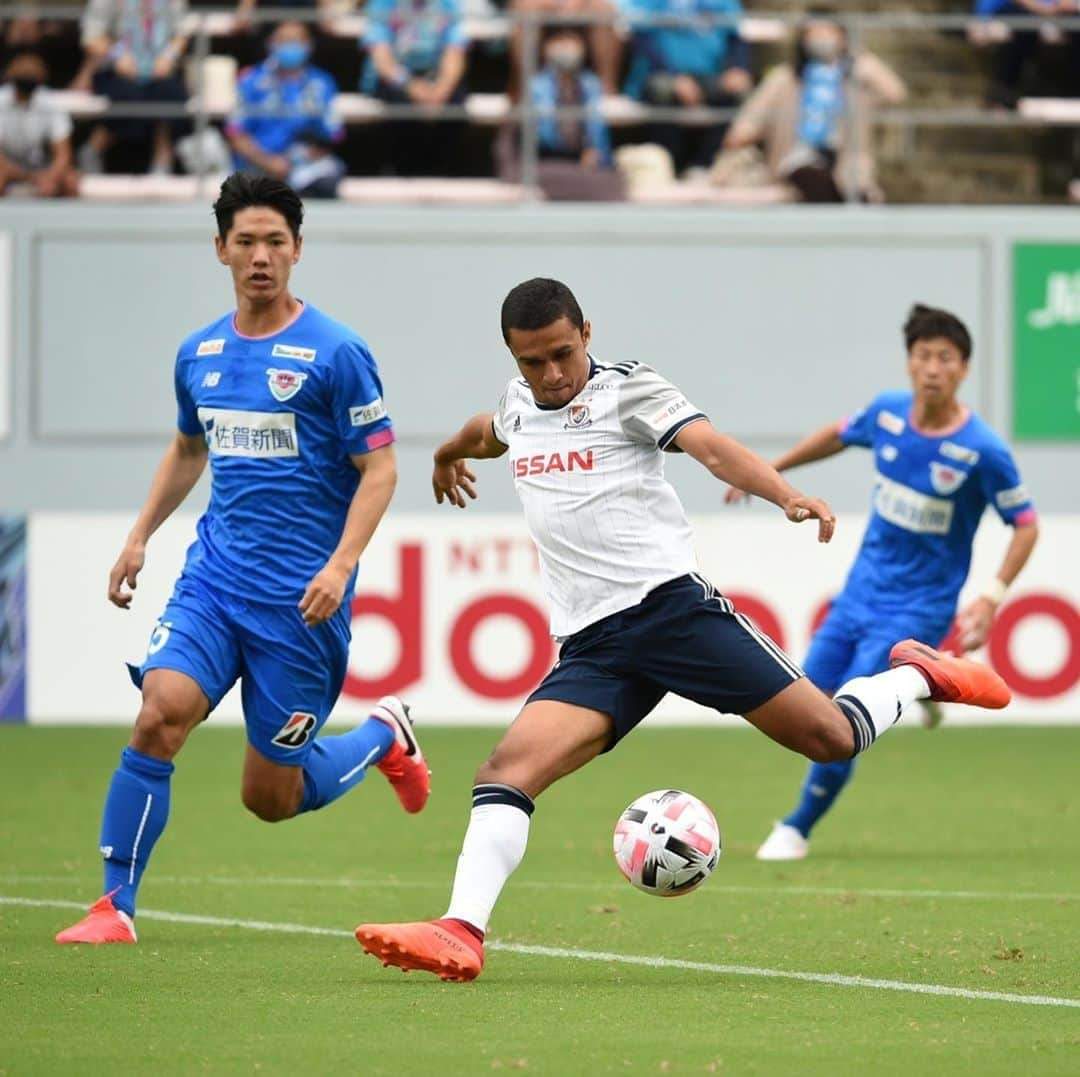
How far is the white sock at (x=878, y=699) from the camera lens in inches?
269

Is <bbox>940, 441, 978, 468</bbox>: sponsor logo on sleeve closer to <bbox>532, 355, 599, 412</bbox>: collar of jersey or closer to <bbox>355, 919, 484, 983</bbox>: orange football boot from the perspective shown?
<bbox>532, 355, 599, 412</bbox>: collar of jersey

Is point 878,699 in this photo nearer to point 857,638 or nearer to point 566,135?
point 857,638

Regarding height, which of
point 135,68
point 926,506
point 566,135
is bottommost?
point 926,506

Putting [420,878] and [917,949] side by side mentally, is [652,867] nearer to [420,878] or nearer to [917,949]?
[917,949]

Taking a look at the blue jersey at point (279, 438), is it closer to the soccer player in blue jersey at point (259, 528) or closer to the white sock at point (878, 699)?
the soccer player in blue jersey at point (259, 528)

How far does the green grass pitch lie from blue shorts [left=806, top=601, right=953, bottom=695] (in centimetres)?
78

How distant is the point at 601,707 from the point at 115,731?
32.2ft

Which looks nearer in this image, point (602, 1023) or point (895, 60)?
point (602, 1023)

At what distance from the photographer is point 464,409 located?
695 inches

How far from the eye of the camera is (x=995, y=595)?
31.2 feet

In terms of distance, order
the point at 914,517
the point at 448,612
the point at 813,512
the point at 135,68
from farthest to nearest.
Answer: the point at 135,68
the point at 448,612
the point at 914,517
the point at 813,512

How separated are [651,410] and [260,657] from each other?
1.59 m

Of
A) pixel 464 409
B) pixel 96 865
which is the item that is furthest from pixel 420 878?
pixel 464 409

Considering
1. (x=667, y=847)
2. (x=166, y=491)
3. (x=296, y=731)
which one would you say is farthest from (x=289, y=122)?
(x=667, y=847)
